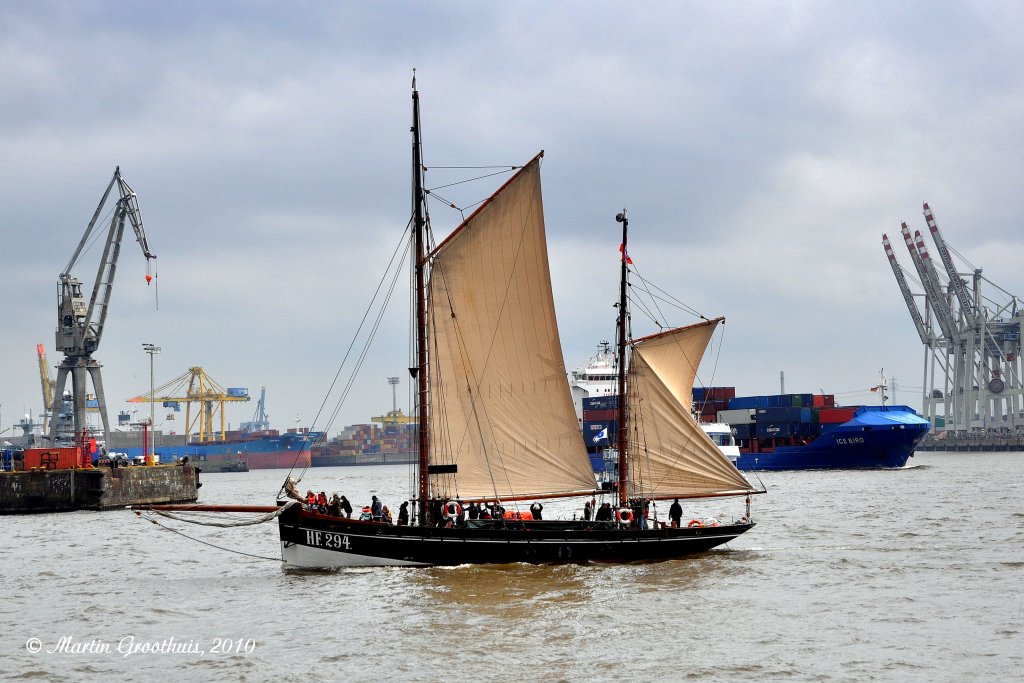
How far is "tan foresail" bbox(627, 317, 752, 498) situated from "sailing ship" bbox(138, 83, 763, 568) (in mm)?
2578

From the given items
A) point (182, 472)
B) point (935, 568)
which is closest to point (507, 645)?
point (935, 568)

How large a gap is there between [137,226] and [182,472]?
46738mm

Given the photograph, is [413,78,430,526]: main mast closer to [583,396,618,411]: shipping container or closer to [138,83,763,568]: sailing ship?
[138,83,763,568]: sailing ship

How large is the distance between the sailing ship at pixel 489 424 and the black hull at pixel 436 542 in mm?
34

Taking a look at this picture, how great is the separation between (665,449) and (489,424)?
748 cm

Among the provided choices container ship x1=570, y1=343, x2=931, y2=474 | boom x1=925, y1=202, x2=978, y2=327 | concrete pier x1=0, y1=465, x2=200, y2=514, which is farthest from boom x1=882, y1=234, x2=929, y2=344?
concrete pier x1=0, y1=465, x2=200, y2=514

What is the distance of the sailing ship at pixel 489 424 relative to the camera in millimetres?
35625

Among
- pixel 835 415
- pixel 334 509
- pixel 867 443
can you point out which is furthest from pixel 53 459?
pixel 835 415

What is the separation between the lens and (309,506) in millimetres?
36312

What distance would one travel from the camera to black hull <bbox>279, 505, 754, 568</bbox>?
116ft

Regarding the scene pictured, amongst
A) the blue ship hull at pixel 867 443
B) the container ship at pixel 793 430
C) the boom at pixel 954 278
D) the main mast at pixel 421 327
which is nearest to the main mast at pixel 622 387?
the main mast at pixel 421 327

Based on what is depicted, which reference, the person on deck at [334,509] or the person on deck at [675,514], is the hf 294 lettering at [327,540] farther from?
the person on deck at [675,514]

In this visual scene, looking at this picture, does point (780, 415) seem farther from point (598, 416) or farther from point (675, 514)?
point (675, 514)

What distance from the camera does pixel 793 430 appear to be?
119625 millimetres
